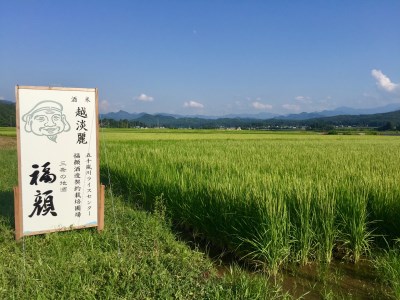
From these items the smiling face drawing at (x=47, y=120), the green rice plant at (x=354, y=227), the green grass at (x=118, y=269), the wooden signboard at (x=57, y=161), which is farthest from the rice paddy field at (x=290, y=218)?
the smiling face drawing at (x=47, y=120)

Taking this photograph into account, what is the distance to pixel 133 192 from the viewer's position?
6746 mm

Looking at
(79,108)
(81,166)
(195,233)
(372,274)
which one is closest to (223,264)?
(195,233)

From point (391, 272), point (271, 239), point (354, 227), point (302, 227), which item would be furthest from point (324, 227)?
point (391, 272)

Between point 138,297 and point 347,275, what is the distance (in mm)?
1962

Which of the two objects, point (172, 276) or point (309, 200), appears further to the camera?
point (309, 200)

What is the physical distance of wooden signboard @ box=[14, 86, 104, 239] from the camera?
158 inches

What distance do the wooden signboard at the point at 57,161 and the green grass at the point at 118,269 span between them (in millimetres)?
232

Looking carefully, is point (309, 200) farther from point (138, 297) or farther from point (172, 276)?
point (138, 297)

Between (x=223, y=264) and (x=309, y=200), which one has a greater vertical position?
(x=309, y=200)

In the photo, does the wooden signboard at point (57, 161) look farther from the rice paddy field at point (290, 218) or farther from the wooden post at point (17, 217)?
the rice paddy field at point (290, 218)

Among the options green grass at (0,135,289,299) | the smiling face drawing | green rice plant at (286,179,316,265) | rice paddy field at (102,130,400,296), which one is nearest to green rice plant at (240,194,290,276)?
rice paddy field at (102,130,400,296)

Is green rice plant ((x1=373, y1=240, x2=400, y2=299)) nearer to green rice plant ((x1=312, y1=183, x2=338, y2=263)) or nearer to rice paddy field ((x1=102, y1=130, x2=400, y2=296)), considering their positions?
rice paddy field ((x1=102, y1=130, x2=400, y2=296))

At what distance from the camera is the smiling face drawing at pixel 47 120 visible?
4.04 m

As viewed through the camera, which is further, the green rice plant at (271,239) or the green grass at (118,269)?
the green rice plant at (271,239)
